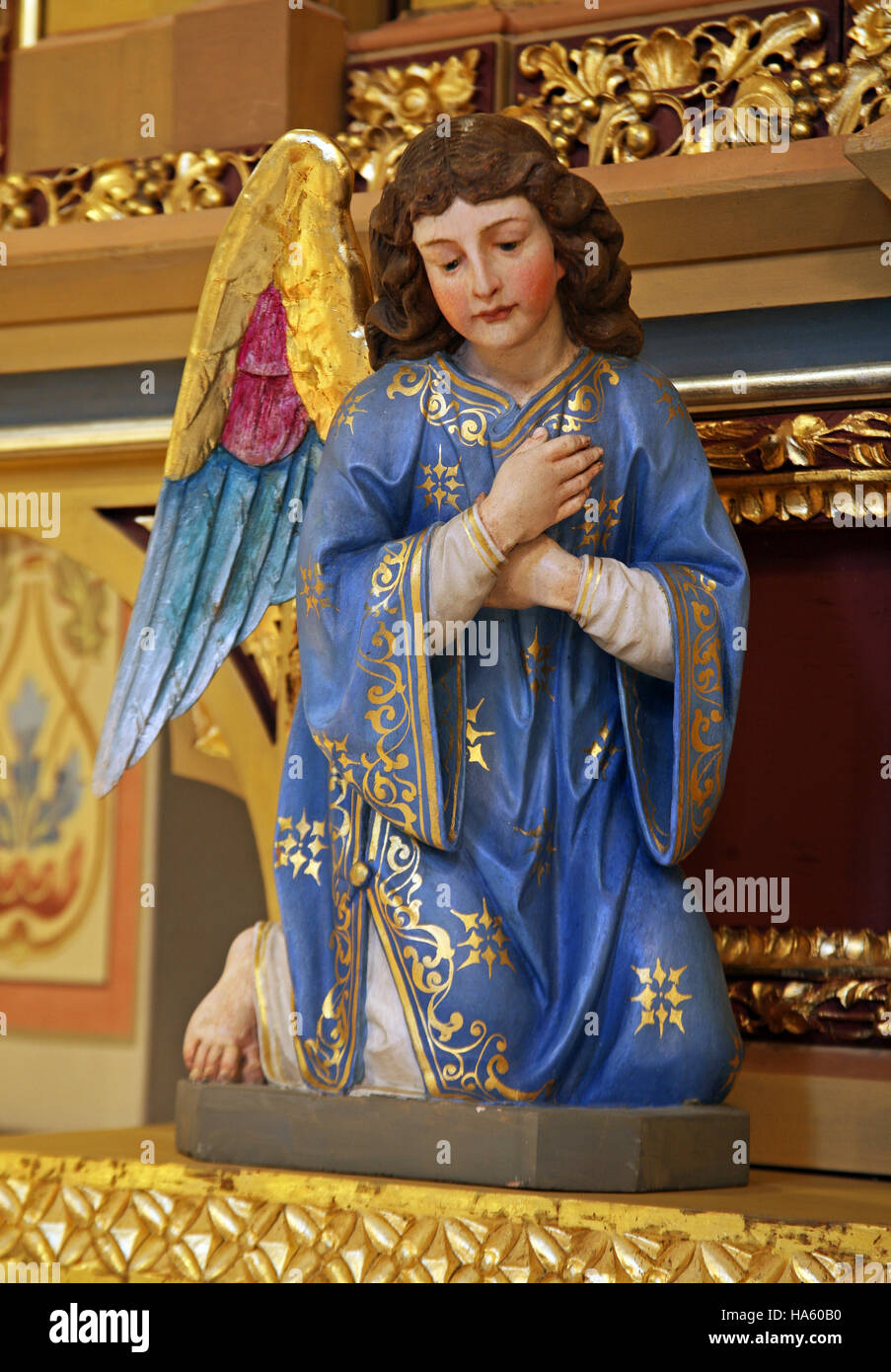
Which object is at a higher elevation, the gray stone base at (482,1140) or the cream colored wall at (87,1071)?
the gray stone base at (482,1140)

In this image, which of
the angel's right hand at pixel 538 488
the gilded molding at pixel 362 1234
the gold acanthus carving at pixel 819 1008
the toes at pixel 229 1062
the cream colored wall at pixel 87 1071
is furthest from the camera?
the cream colored wall at pixel 87 1071

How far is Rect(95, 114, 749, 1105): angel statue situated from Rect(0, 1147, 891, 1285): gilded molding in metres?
0.12

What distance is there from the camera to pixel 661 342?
225cm

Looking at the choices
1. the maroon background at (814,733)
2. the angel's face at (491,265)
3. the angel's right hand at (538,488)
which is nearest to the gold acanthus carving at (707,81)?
the maroon background at (814,733)

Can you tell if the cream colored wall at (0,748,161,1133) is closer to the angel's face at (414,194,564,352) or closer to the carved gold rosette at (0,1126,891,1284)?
the carved gold rosette at (0,1126,891,1284)

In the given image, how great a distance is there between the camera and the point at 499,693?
177cm

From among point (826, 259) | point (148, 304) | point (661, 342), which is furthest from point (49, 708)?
point (826, 259)

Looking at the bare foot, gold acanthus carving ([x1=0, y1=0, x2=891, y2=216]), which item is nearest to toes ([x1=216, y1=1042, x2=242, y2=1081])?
the bare foot

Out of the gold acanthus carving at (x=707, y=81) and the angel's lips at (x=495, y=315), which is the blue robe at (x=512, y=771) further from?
the gold acanthus carving at (x=707, y=81)

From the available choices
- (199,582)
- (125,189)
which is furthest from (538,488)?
(125,189)

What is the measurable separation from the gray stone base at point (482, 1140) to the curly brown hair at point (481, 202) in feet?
2.36

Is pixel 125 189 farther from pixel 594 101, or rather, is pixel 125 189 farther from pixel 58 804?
Answer: pixel 58 804

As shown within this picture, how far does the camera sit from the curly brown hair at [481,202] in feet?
5.63

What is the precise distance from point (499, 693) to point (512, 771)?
74 millimetres
